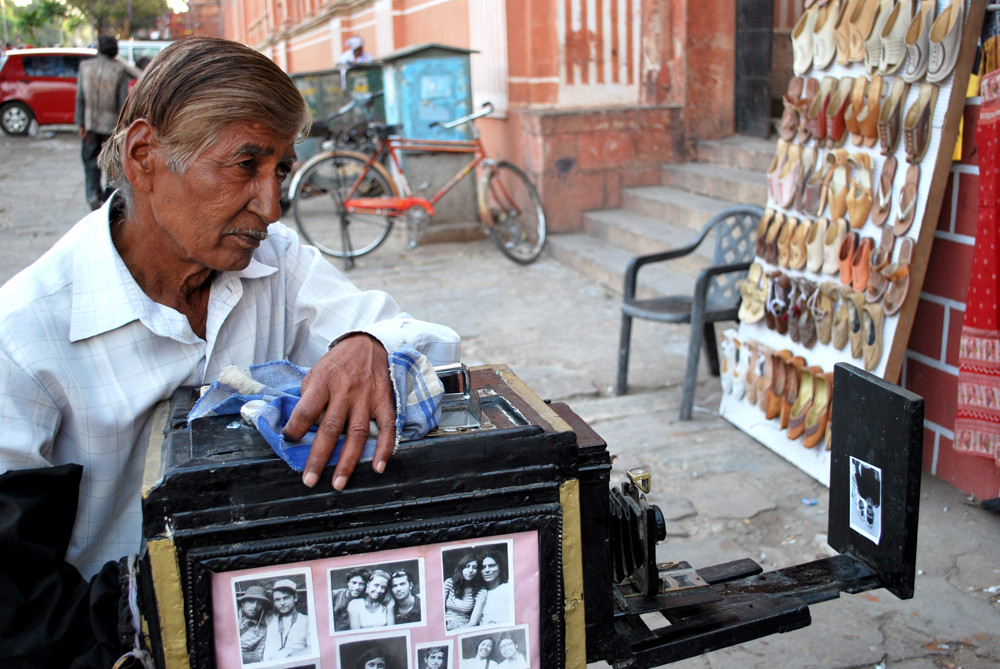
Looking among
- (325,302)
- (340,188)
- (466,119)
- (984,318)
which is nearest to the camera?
(325,302)

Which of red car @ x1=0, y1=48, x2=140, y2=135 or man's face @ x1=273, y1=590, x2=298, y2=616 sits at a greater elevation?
red car @ x1=0, y1=48, x2=140, y2=135

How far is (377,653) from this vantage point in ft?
3.59

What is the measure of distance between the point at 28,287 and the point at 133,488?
339 mm

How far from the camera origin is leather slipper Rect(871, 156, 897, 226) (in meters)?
2.95

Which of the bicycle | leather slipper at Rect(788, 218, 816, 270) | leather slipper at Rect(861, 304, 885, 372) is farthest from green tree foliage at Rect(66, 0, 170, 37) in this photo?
leather slipper at Rect(861, 304, 885, 372)

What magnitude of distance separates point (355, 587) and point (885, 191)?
2.48m

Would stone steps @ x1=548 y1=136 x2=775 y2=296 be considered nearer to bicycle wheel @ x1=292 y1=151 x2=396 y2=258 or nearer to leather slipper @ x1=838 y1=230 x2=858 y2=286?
bicycle wheel @ x1=292 y1=151 x2=396 y2=258

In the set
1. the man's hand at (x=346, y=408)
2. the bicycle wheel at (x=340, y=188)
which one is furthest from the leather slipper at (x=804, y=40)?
the bicycle wheel at (x=340, y=188)

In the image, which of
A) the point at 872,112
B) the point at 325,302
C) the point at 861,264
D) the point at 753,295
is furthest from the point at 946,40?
the point at 325,302

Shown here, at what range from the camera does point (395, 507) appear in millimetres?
1078

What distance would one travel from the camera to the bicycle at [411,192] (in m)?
6.85

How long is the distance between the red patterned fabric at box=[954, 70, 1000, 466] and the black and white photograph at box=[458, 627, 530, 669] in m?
2.03

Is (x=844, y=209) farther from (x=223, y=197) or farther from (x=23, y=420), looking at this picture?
(x=23, y=420)

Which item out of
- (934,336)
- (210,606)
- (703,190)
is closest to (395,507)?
(210,606)
